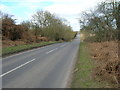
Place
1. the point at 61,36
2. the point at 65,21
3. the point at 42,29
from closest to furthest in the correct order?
the point at 42,29 → the point at 61,36 → the point at 65,21

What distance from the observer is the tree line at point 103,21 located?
3519 cm

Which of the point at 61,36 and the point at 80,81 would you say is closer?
the point at 80,81

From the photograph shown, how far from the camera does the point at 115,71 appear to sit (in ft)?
31.7

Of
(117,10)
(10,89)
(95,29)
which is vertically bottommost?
(10,89)

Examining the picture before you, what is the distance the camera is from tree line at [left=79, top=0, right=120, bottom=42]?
35188 mm

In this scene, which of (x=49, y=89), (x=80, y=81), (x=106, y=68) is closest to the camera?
(x=49, y=89)

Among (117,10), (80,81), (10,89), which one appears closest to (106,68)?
(80,81)

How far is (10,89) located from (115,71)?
4.93 meters

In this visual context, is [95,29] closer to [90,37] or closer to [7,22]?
[90,37]

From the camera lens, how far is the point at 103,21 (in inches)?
1578

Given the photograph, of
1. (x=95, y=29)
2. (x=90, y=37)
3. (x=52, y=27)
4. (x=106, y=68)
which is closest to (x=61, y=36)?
(x=52, y=27)

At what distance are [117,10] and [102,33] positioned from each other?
27.6 feet

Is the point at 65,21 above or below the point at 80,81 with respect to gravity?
above

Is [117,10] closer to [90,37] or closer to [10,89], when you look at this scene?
[90,37]
